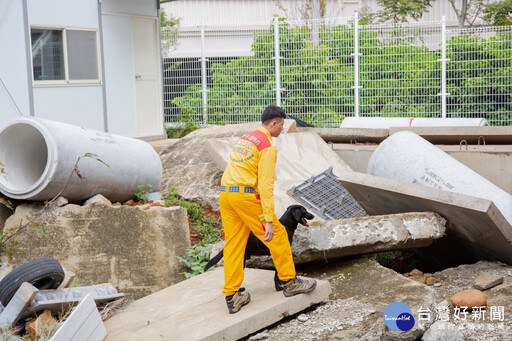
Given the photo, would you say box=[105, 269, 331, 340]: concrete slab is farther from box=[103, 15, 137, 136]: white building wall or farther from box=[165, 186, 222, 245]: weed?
box=[103, 15, 137, 136]: white building wall

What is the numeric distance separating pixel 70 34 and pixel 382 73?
21.7 feet

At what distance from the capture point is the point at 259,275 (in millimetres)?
6223

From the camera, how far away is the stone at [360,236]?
652cm

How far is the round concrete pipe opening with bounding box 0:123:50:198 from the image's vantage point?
766cm

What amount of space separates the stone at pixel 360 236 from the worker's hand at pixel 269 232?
131cm

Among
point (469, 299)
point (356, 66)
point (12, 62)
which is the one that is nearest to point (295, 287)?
point (469, 299)

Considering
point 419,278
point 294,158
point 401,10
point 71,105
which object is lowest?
point 419,278

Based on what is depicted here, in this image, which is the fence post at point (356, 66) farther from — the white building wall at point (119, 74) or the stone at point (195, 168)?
the white building wall at point (119, 74)

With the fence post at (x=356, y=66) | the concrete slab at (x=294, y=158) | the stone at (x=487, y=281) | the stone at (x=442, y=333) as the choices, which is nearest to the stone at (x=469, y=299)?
the stone at (x=487, y=281)

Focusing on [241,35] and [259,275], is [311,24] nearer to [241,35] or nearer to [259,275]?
[241,35]

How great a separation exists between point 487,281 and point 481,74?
825cm

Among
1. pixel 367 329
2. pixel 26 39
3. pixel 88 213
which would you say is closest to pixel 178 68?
pixel 26 39

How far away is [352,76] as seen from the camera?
565 inches

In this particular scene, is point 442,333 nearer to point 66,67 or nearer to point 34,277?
point 34,277
